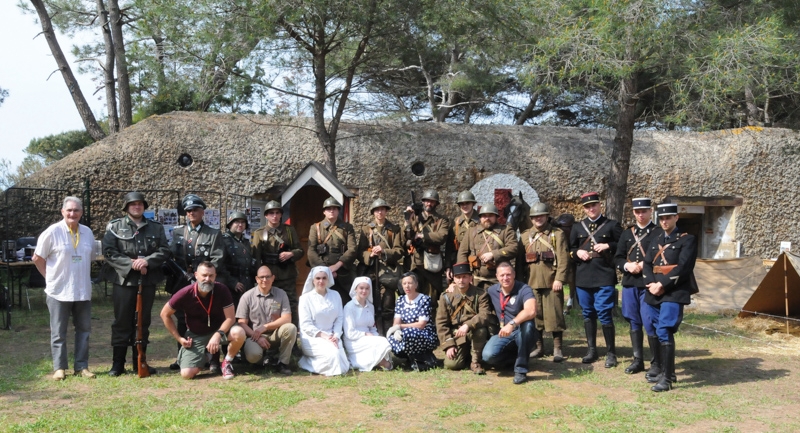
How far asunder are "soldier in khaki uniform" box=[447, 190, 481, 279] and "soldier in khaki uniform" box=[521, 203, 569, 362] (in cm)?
71

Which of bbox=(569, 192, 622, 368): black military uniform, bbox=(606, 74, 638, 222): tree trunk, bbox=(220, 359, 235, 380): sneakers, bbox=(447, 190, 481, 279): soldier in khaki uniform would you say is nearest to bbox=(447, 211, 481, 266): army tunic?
bbox=(447, 190, 481, 279): soldier in khaki uniform

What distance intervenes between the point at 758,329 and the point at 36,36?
552 inches

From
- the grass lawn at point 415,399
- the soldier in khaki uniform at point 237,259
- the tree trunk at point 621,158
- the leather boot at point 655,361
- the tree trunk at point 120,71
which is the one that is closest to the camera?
the grass lawn at point 415,399

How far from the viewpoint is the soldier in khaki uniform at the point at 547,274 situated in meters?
6.34

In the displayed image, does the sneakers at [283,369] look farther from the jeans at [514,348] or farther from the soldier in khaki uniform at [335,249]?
the jeans at [514,348]

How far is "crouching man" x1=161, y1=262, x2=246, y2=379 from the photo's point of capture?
5.50 metres

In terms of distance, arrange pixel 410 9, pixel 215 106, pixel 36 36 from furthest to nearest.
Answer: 1. pixel 215 106
2. pixel 36 36
3. pixel 410 9

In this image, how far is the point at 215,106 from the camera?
1506 centimetres

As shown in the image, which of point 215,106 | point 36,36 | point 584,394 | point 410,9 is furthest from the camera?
point 215,106

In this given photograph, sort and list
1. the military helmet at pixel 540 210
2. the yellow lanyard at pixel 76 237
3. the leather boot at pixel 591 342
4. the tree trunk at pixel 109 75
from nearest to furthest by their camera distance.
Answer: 1. the yellow lanyard at pixel 76 237
2. the leather boot at pixel 591 342
3. the military helmet at pixel 540 210
4. the tree trunk at pixel 109 75

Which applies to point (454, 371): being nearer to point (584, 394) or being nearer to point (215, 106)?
point (584, 394)

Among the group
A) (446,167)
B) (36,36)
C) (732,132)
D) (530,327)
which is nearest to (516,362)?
(530,327)

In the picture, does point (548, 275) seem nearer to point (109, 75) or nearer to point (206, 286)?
point (206, 286)

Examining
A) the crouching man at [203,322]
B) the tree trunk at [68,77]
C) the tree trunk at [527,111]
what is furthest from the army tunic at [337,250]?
the tree trunk at [527,111]
